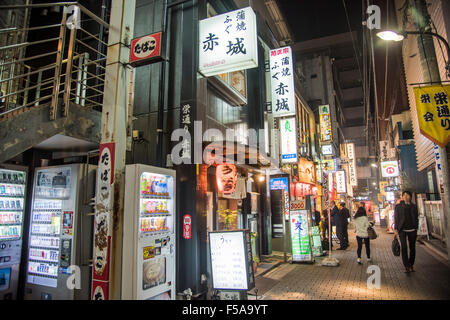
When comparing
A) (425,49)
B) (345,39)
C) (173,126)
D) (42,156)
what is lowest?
(42,156)

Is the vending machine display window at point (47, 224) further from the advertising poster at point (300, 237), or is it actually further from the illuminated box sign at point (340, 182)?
the illuminated box sign at point (340, 182)

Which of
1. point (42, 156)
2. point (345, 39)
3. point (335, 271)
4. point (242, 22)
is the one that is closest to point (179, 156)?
point (42, 156)

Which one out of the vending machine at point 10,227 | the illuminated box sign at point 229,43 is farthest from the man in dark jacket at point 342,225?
the vending machine at point 10,227

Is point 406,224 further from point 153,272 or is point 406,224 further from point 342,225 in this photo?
point 153,272

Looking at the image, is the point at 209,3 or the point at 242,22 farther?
the point at 209,3

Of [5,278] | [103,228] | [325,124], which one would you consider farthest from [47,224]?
[325,124]

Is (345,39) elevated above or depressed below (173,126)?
above

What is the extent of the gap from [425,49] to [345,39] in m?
25.9

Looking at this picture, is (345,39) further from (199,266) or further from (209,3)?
(199,266)

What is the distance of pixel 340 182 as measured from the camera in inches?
1136

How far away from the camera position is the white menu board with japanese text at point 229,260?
616 cm

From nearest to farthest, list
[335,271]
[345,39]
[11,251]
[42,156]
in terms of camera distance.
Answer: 1. [11,251]
2. [42,156]
3. [335,271]
4. [345,39]

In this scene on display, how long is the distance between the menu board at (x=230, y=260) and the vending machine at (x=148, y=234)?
1.02 meters

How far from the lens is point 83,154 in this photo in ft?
26.3
